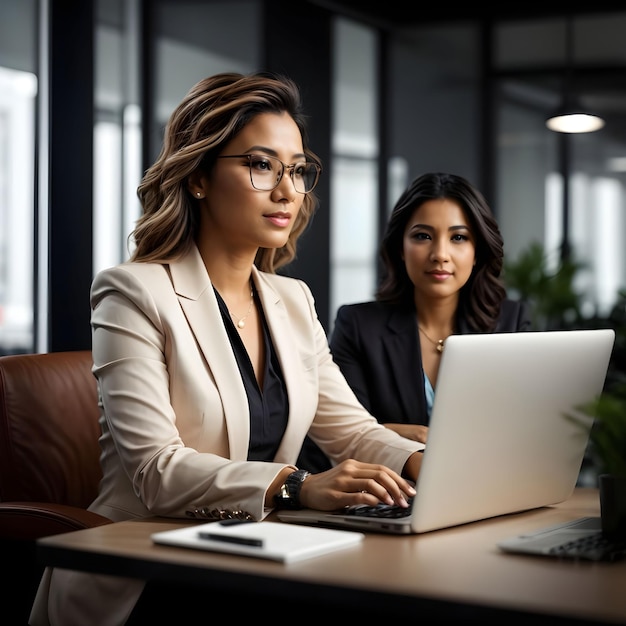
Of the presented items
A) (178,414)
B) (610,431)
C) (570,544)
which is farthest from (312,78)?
(610,431)

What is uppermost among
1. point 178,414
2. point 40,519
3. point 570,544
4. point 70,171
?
point 70,171

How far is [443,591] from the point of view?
1.29 m

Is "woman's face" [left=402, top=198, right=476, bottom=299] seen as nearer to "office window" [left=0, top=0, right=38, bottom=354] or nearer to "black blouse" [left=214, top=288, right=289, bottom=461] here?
"black blouse" [left=214, top=288, right=289, bottom=461]

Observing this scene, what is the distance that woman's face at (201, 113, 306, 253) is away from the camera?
2.26m

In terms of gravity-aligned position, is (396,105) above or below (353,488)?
above

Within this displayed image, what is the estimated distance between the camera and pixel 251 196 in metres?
2.26

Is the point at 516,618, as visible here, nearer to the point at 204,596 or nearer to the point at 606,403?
the point at 606,403

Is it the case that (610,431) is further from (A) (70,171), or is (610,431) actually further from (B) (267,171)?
(A) (70,171)

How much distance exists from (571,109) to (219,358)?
5.27 metres

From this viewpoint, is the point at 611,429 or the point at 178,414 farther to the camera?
the point at 178,414

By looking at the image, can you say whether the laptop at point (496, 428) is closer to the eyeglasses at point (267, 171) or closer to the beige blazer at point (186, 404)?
the beige blazer at point (186, 404)

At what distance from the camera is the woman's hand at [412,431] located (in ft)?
8.52

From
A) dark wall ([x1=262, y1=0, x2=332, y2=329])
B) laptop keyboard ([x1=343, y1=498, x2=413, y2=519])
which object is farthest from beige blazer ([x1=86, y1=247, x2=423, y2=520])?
dark wall ([x1=262, y1=0, x2=332, y2=329])

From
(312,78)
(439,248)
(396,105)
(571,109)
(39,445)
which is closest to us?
(39,445)
